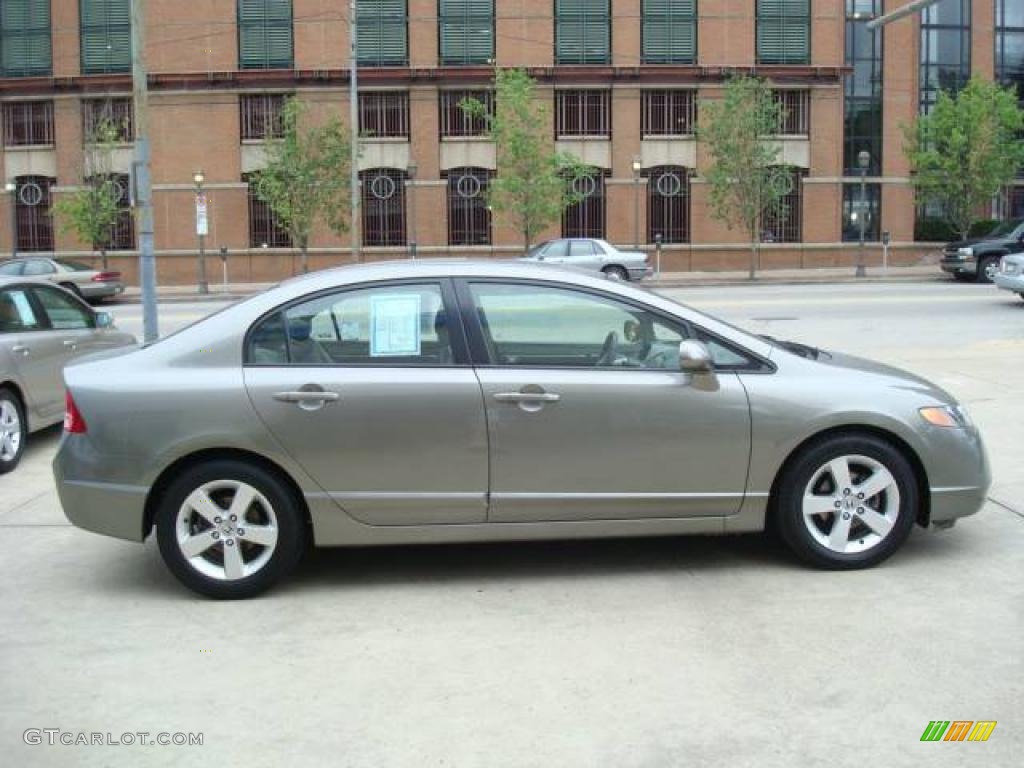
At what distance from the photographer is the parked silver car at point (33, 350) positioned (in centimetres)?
Result: 856

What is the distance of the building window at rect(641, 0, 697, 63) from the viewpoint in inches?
1569

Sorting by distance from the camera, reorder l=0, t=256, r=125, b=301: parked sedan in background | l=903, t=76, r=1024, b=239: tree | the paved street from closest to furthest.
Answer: the paved street < l=0, t=256, r=125, b=301: parked sedan in background < l=903, t=76, r=1024, b=239: tree

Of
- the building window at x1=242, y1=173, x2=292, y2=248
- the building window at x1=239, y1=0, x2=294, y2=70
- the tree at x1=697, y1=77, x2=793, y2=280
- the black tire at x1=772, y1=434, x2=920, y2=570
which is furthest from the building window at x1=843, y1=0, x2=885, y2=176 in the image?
the black tire at x1=772, y1=434, x2=920, y2=570

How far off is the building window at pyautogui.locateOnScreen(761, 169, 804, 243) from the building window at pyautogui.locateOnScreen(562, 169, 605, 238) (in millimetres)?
6177

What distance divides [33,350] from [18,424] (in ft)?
2.02

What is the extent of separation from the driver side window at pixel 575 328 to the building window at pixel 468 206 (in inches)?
1373

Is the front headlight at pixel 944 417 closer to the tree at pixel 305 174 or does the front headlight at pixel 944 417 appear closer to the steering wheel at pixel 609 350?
the steering wheel at pixel 609 350

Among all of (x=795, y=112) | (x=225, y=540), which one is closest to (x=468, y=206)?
(x=795, y=112)

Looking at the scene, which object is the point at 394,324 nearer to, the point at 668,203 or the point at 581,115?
the point at 581,115

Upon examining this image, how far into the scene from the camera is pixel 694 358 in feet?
17.2

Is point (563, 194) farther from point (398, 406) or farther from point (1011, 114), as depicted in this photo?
point (398, 406)

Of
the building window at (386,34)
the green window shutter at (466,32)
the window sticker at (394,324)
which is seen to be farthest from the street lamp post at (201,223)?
the window sticker at (394,324)

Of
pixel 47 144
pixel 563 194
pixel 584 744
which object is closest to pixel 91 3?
pixel 47 144

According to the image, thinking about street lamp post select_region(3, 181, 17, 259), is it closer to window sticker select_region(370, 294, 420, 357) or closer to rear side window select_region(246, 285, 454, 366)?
rear side window select_region(246, 285, 454, 366)
